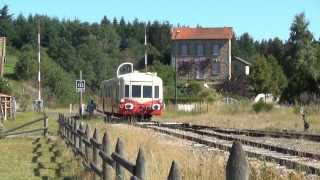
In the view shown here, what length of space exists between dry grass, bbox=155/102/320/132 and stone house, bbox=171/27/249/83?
79.9m

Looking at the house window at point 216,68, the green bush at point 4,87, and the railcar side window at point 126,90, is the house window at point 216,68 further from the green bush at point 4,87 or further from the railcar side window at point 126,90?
the railcar side window at point 126,90

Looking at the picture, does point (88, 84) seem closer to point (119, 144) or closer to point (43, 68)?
point (43, 68)

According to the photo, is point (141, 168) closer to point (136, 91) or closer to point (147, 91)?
point (136, 91)

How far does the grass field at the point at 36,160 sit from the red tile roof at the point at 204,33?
358 ft

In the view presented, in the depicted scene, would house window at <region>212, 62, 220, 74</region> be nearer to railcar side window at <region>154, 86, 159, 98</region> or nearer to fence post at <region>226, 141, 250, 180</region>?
railcar side window at <region>154, 86, 159, 98</region>

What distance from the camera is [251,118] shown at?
39.8 metres

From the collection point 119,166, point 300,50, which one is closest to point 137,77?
point 119,166

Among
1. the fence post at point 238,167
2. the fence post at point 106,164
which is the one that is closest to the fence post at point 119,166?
the fence post at point 106,164

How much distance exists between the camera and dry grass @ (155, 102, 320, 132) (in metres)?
33.2

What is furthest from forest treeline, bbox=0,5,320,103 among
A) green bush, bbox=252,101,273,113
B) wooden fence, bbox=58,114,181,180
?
wooden fence, bbox=58,114,181,180

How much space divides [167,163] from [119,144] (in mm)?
3365

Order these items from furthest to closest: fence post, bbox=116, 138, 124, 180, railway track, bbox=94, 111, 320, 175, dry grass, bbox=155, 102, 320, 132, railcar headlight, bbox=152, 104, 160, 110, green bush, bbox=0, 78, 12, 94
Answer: green bush, bbox=0, 78, 12, 94
railcar headlight, bbox=152, 104, 160, 110
dry grass, bbox=155, 102, 320, 132
railway track, bbox=94, 111, 320, 175
fence post, bbox=116, 138, 124, 180

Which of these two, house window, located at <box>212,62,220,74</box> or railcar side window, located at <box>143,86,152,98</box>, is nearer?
railcar side window, located at <box>143,86,152,98</box>

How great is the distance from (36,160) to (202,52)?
390 ft
